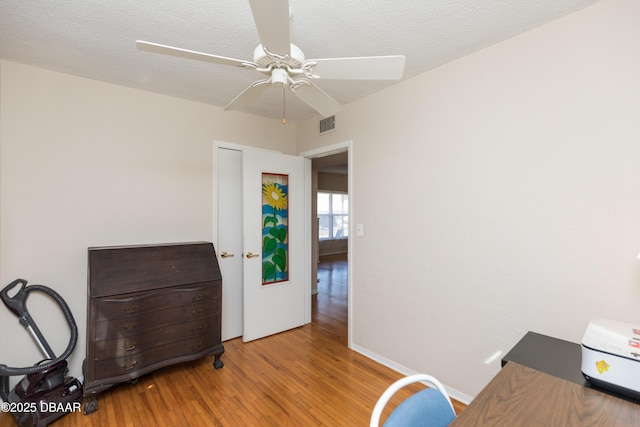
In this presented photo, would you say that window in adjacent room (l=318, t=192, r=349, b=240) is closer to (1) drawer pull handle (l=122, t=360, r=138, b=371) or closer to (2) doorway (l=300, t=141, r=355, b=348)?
(2) doorway (l=300, t=141, r=355, b=348)

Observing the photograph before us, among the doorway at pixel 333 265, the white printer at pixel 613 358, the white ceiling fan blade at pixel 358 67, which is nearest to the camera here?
the white printer at pixel 613 358

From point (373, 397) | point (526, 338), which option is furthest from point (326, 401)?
point (526, 338)

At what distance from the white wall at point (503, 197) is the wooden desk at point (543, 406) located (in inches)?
28.9

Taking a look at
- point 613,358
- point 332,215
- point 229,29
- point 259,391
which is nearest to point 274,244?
point 259,391

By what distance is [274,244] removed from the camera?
3416 millimetres

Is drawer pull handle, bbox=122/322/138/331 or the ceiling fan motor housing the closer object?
A: the ceiling fan motor housing

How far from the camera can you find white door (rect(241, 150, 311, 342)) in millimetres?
3143

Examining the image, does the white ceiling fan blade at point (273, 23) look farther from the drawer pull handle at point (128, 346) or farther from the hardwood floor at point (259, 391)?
the drawer pull handle at point (128, 346)

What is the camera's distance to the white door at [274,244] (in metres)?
3.14

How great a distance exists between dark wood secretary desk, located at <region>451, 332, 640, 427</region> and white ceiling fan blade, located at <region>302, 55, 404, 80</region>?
4.53 ft

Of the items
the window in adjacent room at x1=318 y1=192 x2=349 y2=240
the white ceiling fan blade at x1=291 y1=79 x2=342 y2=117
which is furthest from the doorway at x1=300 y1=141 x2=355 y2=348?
the white ceiling fan blade at x1=291 y1=79 x2=342 y2=117

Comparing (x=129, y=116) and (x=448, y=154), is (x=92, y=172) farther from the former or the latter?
(x=448, y=154)

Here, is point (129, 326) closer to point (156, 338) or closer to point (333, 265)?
Answer: point (156, 338)

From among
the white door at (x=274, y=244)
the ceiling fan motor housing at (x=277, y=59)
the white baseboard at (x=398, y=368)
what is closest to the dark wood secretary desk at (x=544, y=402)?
the white baseboard at (x=398, y=368)
